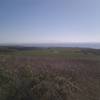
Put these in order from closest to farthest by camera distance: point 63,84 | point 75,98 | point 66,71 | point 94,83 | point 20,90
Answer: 1. point 20,90
2. point 63,84
3. point 75,98
4. point 94,83
5. point 66,71

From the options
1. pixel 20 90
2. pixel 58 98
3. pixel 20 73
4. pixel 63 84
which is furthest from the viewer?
pixel 20 73

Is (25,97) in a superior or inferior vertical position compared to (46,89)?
inferior

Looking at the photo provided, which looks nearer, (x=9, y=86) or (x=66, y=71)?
(x=9, y=86)

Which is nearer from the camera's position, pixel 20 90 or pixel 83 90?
pixel 20 90

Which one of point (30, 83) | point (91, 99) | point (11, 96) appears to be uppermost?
point (30, 83)

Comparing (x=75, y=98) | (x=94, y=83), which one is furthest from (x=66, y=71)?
(x=75, y=98)

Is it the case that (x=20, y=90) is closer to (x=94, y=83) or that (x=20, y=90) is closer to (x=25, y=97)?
(x=25, y=97)

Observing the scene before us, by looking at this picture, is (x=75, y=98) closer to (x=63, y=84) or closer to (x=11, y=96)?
(x=63, y=84)

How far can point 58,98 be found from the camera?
3412mm

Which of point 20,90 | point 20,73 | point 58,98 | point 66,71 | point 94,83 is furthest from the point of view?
point 66,71

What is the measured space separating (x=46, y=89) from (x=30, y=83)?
74 centimetres

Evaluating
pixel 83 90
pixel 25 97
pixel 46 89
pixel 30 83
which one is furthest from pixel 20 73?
pixel 83 90

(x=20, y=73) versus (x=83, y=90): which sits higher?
(x=20, y=73)

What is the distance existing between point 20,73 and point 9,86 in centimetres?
93
